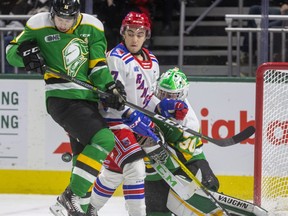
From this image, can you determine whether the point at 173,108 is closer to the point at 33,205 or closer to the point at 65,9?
the point at 65,9

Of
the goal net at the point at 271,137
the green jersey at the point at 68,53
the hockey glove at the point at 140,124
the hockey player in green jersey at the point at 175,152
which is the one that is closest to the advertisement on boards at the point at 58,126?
the goal net at the point at 271,137

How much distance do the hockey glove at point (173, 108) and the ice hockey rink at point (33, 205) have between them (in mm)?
988

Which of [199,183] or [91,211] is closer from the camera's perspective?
[199,183]

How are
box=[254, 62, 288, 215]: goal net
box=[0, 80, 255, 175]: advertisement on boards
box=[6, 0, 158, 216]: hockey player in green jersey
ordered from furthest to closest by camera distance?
1. box=[0, 80, 255, 175]: advertisement on boards
2. box=[254, 62, 288, 215]: goal net
3. box=[6, 0, 158, 216]: hockey player in green jersey

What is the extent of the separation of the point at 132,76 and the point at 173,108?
27 centimetres

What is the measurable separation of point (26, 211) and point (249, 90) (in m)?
1.72

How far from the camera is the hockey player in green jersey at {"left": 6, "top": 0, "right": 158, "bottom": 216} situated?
4574 mm

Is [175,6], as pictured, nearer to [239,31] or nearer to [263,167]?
[239,31]

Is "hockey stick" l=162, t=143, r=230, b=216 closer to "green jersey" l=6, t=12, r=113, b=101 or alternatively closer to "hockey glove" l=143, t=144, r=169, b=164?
"hockey glove" l=143, t=144, r=169, b=164

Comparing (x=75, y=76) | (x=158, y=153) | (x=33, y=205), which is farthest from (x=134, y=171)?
(x=33, y=205)

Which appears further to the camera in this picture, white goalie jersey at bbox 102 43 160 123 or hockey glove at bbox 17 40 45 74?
white goalie jersey at bbox 102 43 160 123

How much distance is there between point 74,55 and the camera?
474 cm

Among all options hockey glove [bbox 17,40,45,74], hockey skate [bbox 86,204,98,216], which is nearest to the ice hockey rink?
hockey skate [bbox 86,204,98,216]

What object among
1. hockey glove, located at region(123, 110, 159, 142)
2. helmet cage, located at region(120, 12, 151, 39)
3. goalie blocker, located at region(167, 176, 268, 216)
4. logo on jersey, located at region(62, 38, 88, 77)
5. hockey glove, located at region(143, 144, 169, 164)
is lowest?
goalie blocker, located at region(167, 176, 268, 216)
